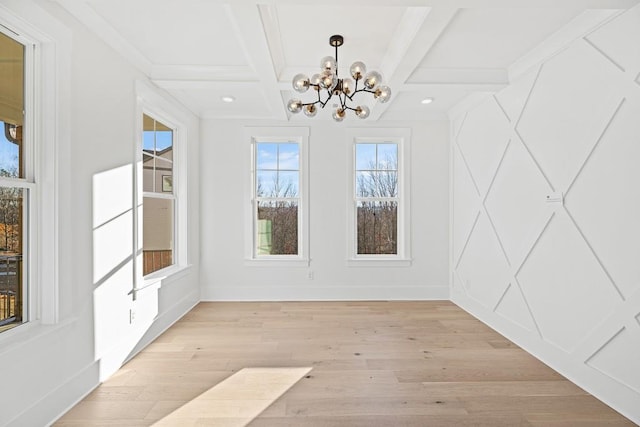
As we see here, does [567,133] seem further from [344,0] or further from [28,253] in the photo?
[28,253]

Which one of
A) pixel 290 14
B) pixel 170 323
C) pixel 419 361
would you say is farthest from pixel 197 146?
pixel 419 361

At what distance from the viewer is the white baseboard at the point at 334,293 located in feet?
15.2

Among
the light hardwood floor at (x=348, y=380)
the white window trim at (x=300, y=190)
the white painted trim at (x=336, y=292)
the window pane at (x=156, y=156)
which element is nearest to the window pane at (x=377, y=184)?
the white window trim at (x=300, y=190)

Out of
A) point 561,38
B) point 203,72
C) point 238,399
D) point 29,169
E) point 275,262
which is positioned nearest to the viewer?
point 29,169

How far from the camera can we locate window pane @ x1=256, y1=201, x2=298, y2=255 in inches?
188

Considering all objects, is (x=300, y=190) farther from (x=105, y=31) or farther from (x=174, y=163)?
(x=105, y=31)

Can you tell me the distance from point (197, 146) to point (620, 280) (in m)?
Result: 4.45

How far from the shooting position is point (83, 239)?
7.41 feet

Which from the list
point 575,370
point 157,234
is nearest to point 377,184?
point 157,234

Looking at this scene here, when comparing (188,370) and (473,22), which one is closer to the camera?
(473,22)

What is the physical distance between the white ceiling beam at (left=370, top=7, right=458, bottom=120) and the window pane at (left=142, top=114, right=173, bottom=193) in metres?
2.42

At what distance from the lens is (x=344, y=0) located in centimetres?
184

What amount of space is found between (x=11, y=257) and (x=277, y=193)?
3169mm

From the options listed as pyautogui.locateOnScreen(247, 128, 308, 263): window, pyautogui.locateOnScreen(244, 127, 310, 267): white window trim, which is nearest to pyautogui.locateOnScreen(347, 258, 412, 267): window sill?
pyautogui.locateOnScreen(244, 127, 310, 267): white window trim
